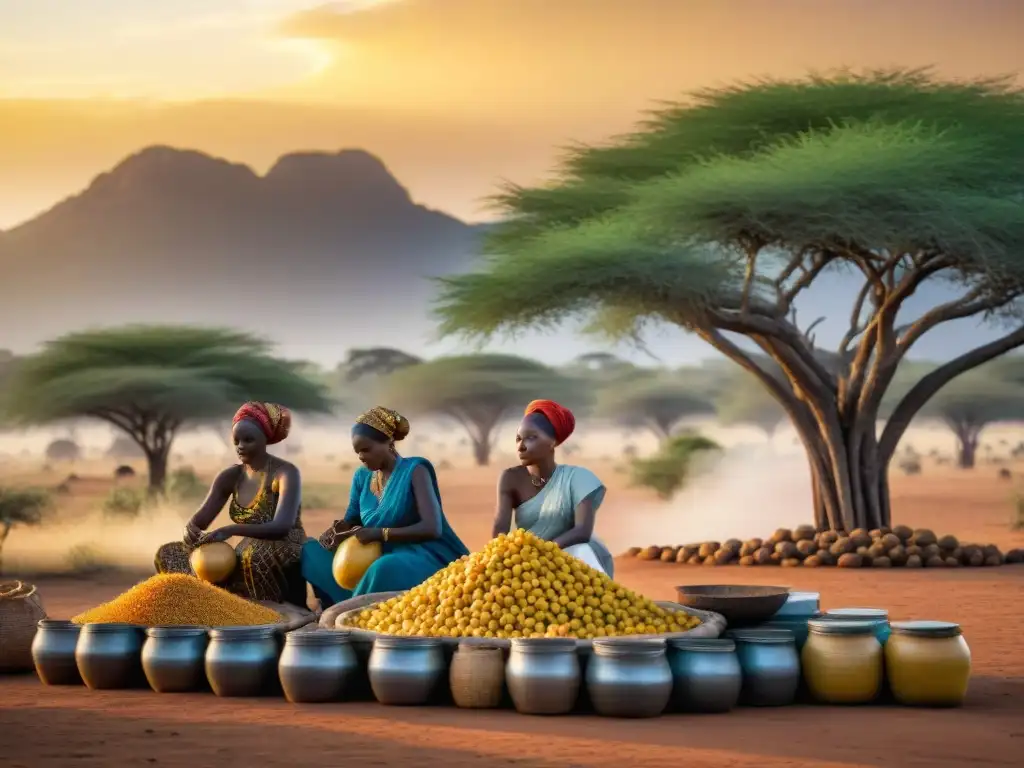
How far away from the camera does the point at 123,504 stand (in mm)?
26750

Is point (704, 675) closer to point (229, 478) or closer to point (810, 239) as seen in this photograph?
point (229, 478)

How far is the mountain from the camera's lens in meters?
126

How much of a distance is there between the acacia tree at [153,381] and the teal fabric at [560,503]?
21.2 m

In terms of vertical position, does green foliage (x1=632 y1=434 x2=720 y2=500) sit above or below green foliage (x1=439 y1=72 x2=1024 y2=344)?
below

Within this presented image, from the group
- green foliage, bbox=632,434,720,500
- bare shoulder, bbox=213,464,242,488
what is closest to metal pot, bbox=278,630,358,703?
bare shoulder, bbox=213,464,242,488

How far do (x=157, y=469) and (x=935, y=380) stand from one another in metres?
16.9

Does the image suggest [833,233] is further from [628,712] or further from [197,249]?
[197,249]

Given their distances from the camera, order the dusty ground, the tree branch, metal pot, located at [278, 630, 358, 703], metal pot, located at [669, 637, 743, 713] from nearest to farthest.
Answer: the dusty ground, metal pot, located at [669, 637, 743, 713], metal pot, located at [278, 630, 358, 703], the tree branch

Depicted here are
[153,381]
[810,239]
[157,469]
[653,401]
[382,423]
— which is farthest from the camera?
[653,401]

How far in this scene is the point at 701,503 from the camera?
33.5 meters

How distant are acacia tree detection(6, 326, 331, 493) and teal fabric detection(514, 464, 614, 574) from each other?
21179mm

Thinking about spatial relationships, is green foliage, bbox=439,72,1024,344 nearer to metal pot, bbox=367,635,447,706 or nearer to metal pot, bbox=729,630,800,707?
metal pot, bbox=729,630,800,707

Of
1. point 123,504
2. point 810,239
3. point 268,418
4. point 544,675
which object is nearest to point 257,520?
point 268,418

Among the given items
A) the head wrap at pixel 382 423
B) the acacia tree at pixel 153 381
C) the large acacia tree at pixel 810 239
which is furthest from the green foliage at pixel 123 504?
the head wrap at pixel 382 423
